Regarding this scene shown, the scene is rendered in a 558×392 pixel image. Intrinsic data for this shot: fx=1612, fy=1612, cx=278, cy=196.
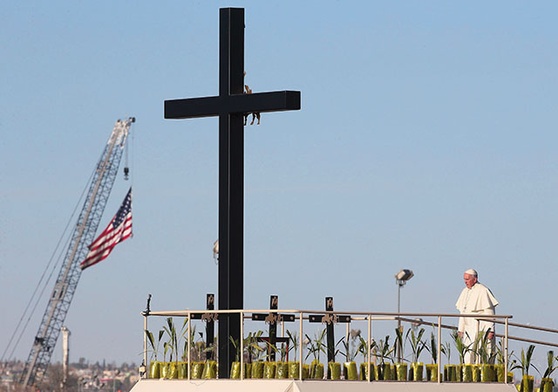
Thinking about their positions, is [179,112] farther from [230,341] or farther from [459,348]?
[459,348]

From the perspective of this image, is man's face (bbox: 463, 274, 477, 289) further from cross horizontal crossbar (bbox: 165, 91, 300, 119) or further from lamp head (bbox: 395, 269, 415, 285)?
lamp head (bbox: 395, 269, 415, 285)

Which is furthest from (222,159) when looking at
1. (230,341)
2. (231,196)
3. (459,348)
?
(459,348)

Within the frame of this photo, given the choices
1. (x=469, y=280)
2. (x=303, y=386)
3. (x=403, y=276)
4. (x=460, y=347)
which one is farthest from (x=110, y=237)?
(x=303, y=386)

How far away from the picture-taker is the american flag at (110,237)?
99188mm

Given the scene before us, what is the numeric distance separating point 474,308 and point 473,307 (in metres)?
0.02

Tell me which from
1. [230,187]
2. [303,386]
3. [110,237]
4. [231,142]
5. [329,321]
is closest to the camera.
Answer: [303,386]

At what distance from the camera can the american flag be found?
99.2 meters

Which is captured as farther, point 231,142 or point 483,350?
point 231,142

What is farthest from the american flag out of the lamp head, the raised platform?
the raised platform

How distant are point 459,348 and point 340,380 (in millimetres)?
2361

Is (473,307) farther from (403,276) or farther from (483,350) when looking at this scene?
(403,276)

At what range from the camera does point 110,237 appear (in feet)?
331

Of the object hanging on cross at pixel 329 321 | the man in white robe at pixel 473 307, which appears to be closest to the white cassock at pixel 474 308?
the man in white robe at pixel 473 307

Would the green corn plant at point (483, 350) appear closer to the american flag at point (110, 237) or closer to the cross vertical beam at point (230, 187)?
the cross vertical beam at point (230, 187)
